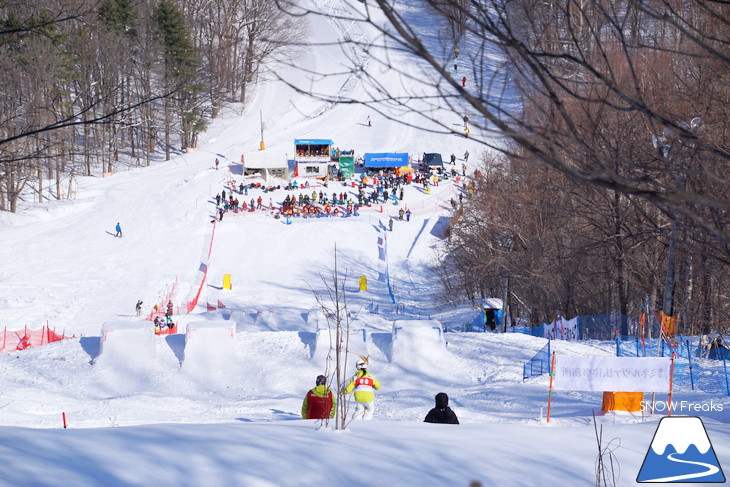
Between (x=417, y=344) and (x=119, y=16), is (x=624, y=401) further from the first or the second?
(x=119, y=16)

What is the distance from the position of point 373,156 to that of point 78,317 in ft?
90.0

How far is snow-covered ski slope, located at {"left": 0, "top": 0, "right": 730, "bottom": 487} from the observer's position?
4.84m

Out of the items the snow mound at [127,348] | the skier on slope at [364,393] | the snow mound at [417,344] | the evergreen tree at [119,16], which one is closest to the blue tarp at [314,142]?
the evergreen tree at [119,16]

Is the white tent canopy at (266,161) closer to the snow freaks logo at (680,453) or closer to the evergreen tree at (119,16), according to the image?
the evergreen tree at (119,16)

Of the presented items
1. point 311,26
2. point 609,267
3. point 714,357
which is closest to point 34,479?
point 714,357

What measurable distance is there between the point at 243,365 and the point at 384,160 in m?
36.3

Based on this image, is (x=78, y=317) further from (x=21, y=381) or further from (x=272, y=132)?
(x=272, y=132)

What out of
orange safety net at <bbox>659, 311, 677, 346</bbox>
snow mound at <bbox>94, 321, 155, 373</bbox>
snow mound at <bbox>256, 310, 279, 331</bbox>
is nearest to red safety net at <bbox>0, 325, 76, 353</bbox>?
snow mound at <bbox>256, 310, 279, 331</bbox>

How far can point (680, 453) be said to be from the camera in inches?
166

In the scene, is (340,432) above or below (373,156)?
below

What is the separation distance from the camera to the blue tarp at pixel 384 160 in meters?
53.4

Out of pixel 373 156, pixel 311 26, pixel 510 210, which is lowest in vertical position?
pixel 510 210

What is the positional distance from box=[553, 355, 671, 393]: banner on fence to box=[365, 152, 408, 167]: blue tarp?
42458 mm

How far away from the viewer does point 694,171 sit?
11.6 feet
